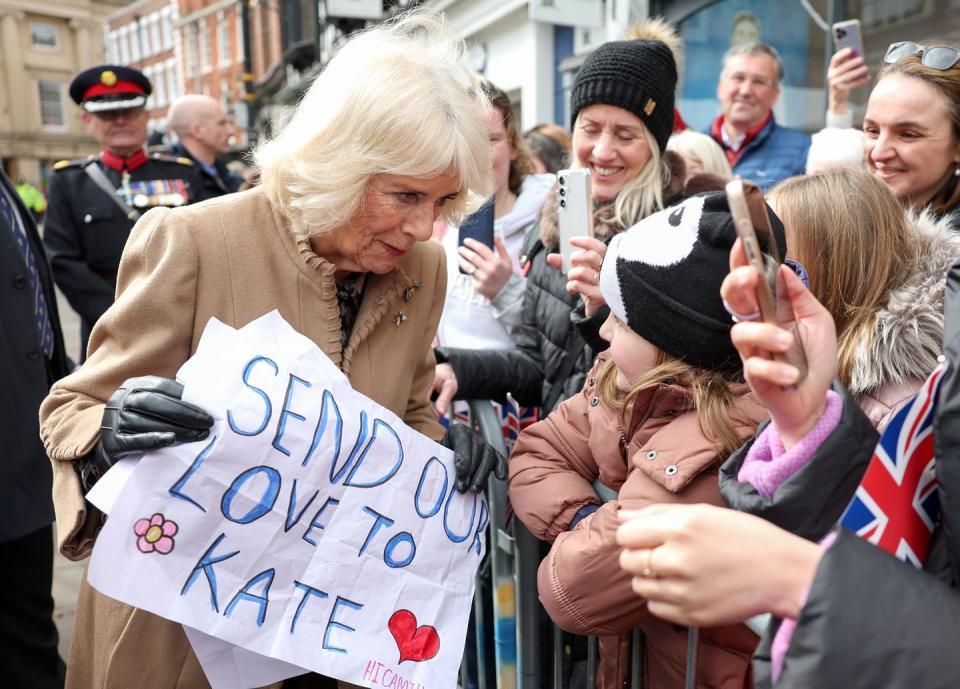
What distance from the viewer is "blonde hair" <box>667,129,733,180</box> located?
3729 mm

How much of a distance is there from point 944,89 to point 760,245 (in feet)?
5.61

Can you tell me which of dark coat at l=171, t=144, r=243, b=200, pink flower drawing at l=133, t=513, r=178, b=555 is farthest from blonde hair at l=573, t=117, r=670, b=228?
dark coat at l=171, t=144, r=243, b=200

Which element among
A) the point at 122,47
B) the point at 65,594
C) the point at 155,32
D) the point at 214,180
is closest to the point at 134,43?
the point at 122,47

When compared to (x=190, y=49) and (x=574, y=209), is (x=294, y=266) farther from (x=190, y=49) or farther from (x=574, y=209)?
(x=190, y=49)

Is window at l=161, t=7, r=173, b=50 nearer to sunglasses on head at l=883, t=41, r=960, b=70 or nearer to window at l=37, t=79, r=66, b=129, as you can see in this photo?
window at l=37, t=79, r=66, b=129

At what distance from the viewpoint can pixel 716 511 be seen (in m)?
0.89

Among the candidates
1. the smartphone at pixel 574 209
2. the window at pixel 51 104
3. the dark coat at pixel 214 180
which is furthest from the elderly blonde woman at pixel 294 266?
the window at pixel 51 104

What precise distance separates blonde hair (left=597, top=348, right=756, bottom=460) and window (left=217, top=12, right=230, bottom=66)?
4343 cm

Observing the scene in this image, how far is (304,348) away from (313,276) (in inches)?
8.4

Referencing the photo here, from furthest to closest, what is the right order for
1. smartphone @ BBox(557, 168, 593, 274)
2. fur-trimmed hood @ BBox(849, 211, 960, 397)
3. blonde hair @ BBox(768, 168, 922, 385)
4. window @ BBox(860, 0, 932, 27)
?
window @ BBox(860, 0, 932, 27) → smartphone @ BBox(557, 168, 593, 274) → blonde hair @ BBox(768, 168, 922, 385) → fur-trimmed hood @ BBox(849, 211, 960, 397)

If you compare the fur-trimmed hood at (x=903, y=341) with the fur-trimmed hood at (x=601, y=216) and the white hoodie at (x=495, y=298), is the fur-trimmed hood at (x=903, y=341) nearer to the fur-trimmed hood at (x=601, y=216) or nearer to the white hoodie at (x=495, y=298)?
the fur-trimmed hood at (x=601, y=216)

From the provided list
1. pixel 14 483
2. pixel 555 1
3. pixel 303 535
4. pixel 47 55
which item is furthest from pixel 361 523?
pixel 47 55

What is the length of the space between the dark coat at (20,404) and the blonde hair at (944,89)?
2762 millimetres

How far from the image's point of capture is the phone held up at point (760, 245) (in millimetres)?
870
